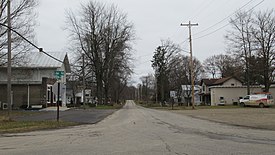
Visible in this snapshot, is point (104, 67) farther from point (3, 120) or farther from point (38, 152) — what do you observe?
point (38, 152)

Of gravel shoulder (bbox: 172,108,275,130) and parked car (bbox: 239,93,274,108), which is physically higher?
parked car (bbox: 239,93,274,108)

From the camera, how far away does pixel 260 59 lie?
58031 mm

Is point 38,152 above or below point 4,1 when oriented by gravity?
below

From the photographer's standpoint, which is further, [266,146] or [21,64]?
[21,64]

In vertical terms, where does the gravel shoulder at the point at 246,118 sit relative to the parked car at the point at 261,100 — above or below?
below

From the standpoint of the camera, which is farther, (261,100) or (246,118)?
(261,100)

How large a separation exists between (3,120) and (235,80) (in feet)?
215

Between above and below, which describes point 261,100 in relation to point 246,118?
→ above

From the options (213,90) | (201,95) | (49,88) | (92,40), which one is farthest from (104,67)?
(201,95)

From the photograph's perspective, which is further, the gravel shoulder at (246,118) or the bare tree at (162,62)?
the bare tree at (162,62)

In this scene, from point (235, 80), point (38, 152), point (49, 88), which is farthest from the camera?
point (235, 80)

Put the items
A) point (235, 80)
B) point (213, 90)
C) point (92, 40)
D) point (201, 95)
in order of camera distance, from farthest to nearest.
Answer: point (201, 95)
point (235, 80)
point (213, 90)
point (92, 40)

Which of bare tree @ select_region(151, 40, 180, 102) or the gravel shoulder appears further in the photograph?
bare tree @ select_region(151, 40, 180, 102)

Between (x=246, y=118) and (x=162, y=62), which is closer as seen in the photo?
(x=246, y=118)
